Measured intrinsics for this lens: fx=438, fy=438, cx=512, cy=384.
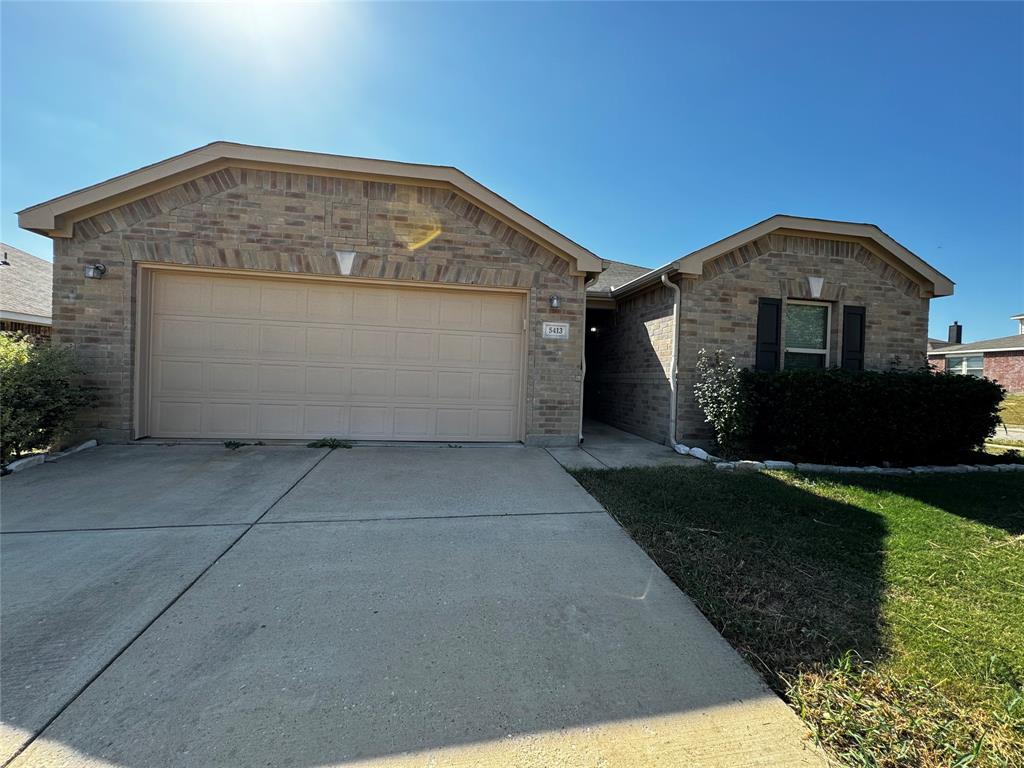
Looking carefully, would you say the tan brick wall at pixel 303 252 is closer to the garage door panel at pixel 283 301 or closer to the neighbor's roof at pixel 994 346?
the garage door panel at pixel 283 301

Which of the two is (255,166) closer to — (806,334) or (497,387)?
(497,387)

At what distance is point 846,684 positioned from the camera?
6.42 ft

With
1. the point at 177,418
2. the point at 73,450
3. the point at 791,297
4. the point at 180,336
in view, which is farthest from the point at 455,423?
the point at 791,297

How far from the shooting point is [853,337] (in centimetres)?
766

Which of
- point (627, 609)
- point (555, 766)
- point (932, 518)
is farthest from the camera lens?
point (932, 518)

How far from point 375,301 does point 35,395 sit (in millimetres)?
4120

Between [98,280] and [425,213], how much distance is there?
184 inches

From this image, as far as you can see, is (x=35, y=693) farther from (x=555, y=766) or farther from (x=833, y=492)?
(x=833, y=492)

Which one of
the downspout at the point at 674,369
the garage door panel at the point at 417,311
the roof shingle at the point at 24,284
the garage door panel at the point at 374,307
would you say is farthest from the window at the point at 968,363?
the roof shingle at the point at 24,284

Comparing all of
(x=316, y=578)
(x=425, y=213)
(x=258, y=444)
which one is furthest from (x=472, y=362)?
(x=316, y=578)

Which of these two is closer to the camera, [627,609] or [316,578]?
[627,609]

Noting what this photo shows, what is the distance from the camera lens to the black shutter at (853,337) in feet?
25.0

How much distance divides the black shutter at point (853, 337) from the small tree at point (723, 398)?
7.42 ft

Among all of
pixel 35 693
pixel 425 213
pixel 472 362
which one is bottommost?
pixel 35 693
